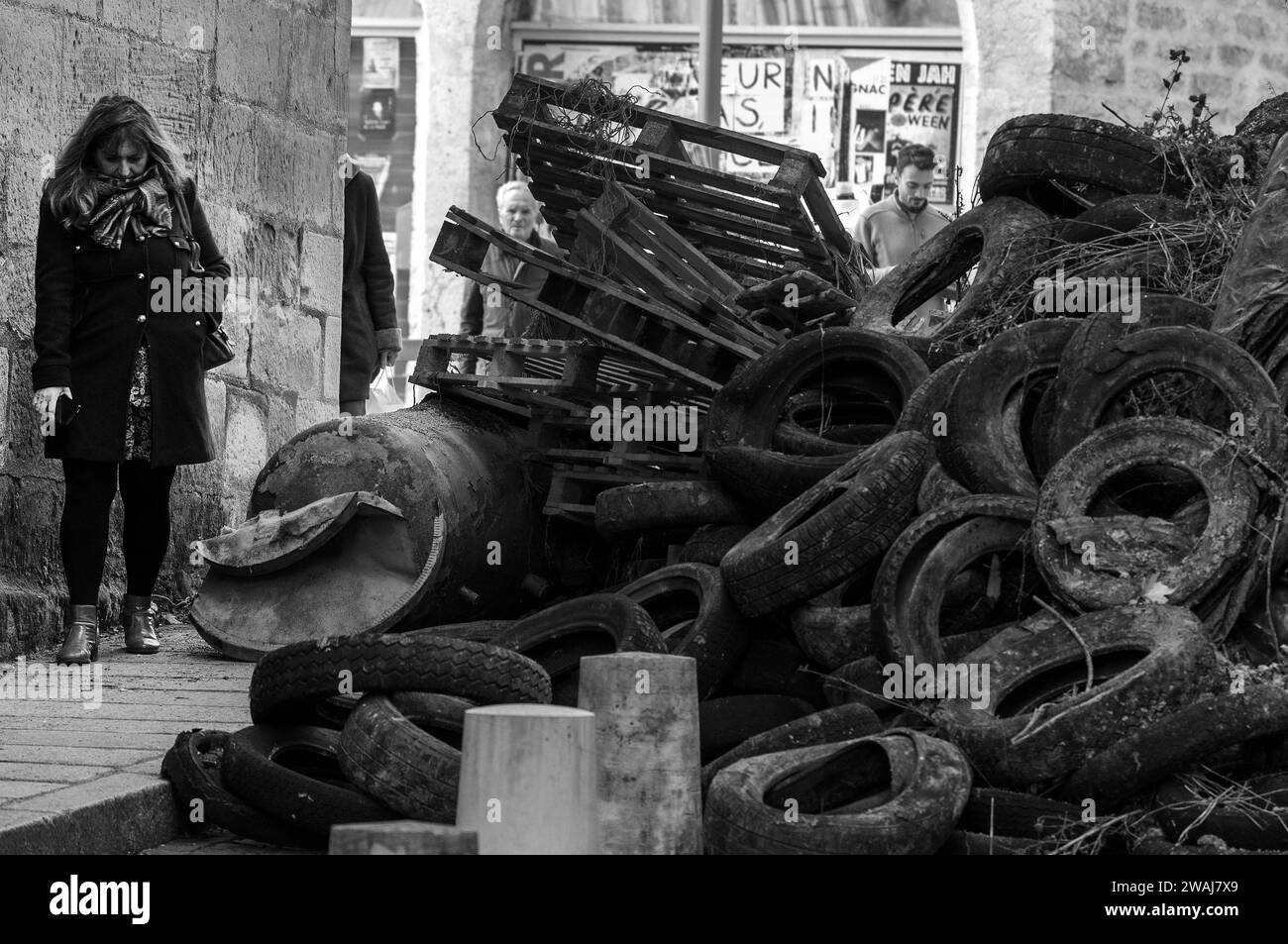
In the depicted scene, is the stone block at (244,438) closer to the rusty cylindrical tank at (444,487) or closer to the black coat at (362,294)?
the black coat at (362,294)

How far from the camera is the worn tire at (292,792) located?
5113 mm

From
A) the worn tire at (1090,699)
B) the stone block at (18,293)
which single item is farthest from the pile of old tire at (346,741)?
the stone block at (18,293)

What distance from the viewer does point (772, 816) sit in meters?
4.77

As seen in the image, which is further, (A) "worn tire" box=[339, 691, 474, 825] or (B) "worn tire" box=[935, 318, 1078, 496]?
(B) "worn tire" box=[935, 318, 1078, 496]

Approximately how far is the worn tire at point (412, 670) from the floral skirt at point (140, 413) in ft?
7.80

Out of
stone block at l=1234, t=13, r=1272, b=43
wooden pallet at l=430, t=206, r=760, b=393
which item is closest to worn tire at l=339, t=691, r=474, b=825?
wooden pallet at l=430, t=206, r=760, b=393

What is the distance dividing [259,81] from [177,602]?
280 centimetres

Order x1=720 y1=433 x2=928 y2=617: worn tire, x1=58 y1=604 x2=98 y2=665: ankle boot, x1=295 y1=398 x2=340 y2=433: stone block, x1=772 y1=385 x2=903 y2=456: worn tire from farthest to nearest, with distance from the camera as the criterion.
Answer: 1. x1=295 y1=398 x2=340 y2=433: stone block
2. x1=772 y1=385 x2=903 y2=456: worn tire
3. x1=58 y1=604 x2=98 y2=665: ankle boot
4. x1=720 y1=433 x2=928 y2=617: worn tire

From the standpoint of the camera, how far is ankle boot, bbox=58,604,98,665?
288 inches

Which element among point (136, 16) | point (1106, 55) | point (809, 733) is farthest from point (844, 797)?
point (1106, 55)

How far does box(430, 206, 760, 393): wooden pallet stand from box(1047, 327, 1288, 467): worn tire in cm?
184

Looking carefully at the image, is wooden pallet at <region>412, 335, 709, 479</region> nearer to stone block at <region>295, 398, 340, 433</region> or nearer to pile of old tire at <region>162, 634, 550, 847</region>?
stone block at <region>295, 398, 340, 433</region>

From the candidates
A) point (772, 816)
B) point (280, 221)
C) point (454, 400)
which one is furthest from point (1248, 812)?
point (280, 221)

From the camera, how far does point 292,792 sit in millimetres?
5188
